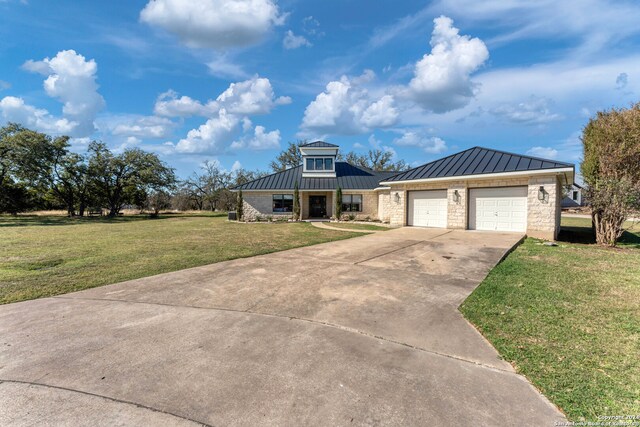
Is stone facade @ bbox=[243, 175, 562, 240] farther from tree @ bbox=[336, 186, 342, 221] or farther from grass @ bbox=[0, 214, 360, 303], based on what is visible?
grass @ bbox=[0, 214, 360, 303]

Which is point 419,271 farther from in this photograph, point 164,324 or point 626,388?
point 164,324

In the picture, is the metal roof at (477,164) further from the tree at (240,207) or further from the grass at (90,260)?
the tree at (240,207)

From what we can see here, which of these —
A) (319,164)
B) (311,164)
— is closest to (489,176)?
(319,164)

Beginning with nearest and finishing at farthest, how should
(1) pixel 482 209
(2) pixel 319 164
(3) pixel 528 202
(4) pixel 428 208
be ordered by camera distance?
(3) pixel 528 202 < (1) pixel 482 209 < (4) pixel 428 208 < (2) pixel 319 164

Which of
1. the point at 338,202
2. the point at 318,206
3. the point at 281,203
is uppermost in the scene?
the point at 338,202

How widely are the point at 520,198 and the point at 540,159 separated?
185 centimetres

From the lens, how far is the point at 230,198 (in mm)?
44438

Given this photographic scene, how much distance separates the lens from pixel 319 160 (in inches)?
1038

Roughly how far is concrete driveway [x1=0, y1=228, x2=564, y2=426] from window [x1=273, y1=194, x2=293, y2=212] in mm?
19159

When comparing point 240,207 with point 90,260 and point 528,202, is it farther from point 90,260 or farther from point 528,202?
point 528,202

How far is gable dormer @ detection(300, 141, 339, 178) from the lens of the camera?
26141mm

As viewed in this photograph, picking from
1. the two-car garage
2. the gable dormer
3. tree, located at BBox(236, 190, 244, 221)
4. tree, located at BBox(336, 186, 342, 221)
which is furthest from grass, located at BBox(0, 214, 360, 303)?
the gable dormer

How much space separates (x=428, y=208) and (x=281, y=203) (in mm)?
12596

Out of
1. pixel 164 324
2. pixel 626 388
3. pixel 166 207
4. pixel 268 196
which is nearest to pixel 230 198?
pixel 166 207
